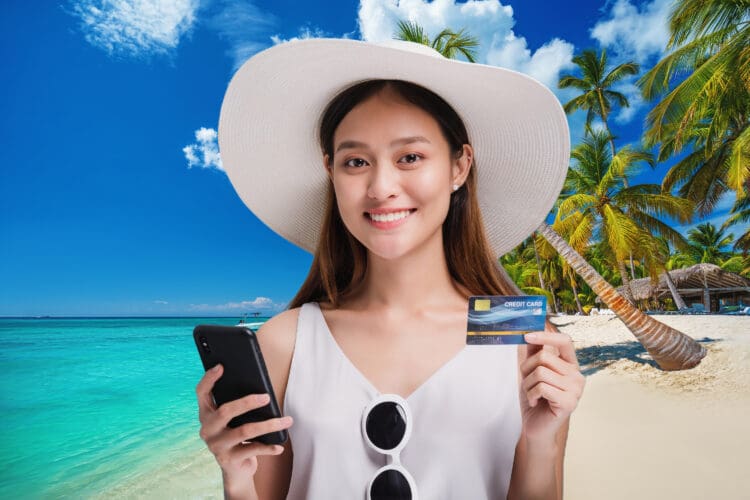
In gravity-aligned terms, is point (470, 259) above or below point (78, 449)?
above

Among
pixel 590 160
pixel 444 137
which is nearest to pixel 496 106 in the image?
pixel 444 137

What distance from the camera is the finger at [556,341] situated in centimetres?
119

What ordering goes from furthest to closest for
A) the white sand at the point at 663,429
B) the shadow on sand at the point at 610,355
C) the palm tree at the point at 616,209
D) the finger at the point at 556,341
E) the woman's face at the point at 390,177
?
the palm tree at the point at 616,209 → the shadow on sand at the point at 610,355 → the white sand at the point at 663,429 → the woman's face at the point at 390,177 → the finger at the point at 556,341

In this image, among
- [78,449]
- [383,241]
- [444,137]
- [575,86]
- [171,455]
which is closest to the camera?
[383,241]

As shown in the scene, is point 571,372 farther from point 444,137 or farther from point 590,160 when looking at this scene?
point 590,160

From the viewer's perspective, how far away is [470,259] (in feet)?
5.80

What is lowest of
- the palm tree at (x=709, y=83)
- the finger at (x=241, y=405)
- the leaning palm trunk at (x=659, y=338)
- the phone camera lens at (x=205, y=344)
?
the leaning palm trunk at (x=659, y=338)

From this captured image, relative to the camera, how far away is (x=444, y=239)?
1.82 m

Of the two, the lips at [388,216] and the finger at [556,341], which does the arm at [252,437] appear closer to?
the lips at [388,216]

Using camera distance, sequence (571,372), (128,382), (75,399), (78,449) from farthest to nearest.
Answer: (128,382) → (75,399) → (78,449) → (571,372)

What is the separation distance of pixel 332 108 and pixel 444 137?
44 cm

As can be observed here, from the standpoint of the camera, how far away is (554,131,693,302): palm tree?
15273 mm

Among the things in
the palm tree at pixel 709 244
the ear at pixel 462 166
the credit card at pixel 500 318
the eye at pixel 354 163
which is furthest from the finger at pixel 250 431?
the palm tree at pixel 709 244

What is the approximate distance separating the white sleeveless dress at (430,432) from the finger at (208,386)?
0.87 feet
